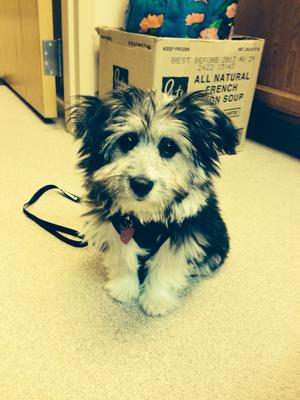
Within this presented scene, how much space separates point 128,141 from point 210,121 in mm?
195

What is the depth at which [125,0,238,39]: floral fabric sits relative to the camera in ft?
5.63

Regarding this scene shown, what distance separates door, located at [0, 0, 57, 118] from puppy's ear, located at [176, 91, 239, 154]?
4.82 ft

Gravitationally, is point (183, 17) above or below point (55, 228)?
above

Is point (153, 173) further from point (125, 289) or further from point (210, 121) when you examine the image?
point (125, 289)

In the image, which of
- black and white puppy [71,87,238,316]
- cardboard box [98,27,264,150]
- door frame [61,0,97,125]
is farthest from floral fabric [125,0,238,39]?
black and white puppy [71,87,238,316]

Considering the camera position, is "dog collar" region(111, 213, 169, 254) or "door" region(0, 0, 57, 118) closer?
"dog collar" region(111, 213, 169, 254)

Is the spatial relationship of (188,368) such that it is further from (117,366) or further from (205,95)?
(205,95)

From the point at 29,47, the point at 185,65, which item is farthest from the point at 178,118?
the point at 29,47

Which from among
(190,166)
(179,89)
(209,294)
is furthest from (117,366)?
(179,89)

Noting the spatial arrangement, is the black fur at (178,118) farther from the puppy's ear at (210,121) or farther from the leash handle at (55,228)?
the leash handle at (55,228)

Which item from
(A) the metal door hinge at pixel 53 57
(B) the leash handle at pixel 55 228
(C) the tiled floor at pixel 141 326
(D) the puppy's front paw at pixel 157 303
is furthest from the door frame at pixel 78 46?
(D) the puppy's front paw at pixel 157 303

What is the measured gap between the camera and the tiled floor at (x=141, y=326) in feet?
2.77

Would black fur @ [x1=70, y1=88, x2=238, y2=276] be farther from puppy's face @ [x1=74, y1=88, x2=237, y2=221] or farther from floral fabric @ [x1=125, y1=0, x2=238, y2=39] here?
floral fabric @ [x1=125, y1=0, x2=238, y2=39]

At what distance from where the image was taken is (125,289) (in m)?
→ 1.07
